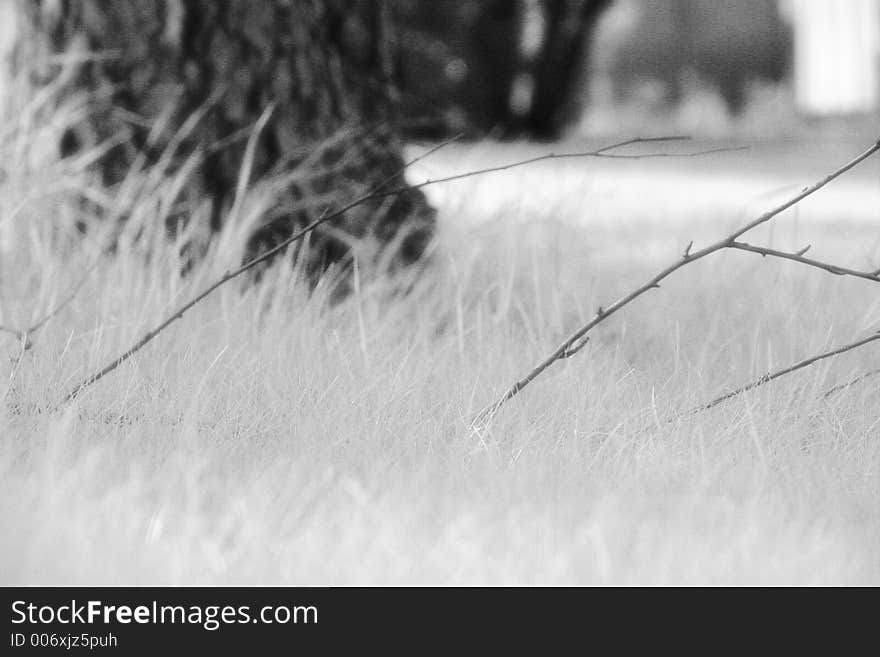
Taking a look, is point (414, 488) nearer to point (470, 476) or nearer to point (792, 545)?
point (470, 476)

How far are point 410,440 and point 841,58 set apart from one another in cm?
945

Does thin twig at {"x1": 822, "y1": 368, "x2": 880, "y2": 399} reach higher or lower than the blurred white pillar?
higher

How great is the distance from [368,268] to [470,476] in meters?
1.06

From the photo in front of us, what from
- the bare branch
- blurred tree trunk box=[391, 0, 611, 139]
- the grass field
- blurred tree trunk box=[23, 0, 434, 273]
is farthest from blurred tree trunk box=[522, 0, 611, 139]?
the bare branch

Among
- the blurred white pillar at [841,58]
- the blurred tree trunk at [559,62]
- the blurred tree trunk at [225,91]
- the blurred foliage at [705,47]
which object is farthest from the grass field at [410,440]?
the blurred foliage at [705,47]

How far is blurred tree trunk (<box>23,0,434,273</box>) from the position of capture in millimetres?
2432

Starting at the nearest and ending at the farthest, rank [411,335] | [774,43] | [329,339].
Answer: [329,339]
[411,335]
[774,43]

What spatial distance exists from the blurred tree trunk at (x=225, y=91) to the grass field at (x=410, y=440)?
16cm

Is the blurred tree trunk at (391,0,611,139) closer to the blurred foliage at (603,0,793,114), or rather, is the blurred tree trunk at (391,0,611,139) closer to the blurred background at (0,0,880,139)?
the blurred background at (0,0,880,139)

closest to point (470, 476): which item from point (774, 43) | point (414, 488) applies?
point (414, 488)

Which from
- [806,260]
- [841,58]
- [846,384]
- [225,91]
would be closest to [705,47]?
[841,58]

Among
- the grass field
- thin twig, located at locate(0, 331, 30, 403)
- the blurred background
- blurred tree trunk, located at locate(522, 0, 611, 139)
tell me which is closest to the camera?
the grass field

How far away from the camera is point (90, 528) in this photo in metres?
1.21

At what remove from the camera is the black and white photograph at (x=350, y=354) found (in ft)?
3.96
